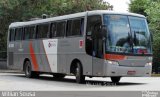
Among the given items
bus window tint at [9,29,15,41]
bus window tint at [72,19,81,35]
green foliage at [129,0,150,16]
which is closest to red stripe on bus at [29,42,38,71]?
bus window tint at [9,29,15,41]

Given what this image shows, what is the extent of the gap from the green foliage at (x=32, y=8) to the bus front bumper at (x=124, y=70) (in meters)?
24.1

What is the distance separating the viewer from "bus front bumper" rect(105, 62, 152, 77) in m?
21.7

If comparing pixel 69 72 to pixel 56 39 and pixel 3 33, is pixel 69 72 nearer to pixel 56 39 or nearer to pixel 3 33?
pixel 56 39

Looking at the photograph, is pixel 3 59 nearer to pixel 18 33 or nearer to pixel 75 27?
pixel 18 33

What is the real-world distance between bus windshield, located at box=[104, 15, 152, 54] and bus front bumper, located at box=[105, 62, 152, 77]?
2.24 ft

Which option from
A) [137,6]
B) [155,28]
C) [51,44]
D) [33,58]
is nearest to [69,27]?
[51,44]

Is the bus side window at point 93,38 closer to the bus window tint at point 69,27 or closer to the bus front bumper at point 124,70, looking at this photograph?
the bus front bumper at point 124,70

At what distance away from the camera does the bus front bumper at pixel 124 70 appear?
21.7 metres

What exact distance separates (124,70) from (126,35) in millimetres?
1563

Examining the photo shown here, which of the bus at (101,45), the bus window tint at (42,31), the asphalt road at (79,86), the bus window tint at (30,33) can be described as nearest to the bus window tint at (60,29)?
the bus at (101,45)

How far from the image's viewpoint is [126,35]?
2230cm

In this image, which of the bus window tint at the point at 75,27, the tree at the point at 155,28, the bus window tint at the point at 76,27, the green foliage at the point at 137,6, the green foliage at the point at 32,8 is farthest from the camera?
the green foliage at the point at 137,6

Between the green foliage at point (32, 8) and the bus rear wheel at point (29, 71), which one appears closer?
the bus rear wheel at point (29, 71)

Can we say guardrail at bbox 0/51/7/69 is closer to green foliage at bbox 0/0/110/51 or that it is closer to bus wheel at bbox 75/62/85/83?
green foliage at bbox 0/0/110/51
